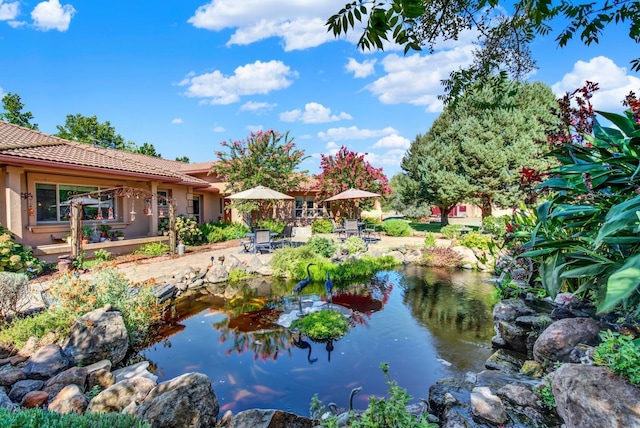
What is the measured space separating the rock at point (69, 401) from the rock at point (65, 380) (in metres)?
0.24

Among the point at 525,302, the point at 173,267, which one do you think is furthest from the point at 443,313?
the point at 173,267

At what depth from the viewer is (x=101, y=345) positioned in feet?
14.3

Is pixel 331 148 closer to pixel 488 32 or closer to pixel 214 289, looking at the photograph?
pixel 214 289

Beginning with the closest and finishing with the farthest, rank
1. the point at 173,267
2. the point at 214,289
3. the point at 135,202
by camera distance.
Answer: the point at 214,289 < the point at 173,267 < the point at 135,202

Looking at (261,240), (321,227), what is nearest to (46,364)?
(261,240)

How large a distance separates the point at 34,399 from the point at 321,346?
3.48 meters

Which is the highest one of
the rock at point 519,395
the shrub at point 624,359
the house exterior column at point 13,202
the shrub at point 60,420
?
the house exterior column at point 13,202

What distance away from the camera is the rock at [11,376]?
364 cm

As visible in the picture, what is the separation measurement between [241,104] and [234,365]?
64.7 feet

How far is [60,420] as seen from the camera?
1.92m

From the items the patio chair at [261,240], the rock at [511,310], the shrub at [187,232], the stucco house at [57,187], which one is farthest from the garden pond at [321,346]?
the shrub at [187,232]

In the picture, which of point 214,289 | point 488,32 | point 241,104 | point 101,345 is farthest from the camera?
point 241,104

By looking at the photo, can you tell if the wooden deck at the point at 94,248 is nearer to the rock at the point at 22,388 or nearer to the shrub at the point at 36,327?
the shrub at the point at 36,327

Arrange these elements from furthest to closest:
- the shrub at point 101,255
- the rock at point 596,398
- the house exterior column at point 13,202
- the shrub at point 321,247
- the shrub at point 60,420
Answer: the shrub at point 321,247, the shrub at point 101,255, the house exterior column at point 13,202, the rock at point 596,398, the shrub at point 60,420
